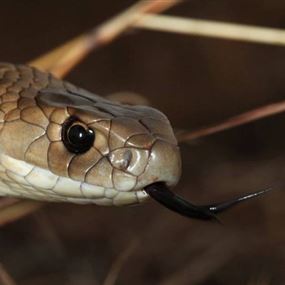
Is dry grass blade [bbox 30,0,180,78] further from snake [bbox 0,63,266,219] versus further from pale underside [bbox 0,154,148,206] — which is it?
pale underside [bbox 0,154,148,206]

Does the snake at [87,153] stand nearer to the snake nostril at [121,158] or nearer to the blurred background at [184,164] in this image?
the snake nostril at [121,158]

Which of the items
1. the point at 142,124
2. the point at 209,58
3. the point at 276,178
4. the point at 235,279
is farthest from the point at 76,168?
the point at 209,58

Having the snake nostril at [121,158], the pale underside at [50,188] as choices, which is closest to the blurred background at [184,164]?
Result: the pale underside at [50,188]

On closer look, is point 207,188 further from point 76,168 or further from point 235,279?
point 76,168

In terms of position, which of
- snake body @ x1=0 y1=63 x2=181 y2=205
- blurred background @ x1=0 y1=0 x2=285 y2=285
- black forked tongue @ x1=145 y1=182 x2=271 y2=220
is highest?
snake body @ x1=0 y1=63 x2=181 y2=205

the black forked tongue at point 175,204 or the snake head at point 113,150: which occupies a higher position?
the snake head at point 113,150

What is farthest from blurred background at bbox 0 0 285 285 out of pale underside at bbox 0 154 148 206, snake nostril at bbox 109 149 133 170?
snake nostril at bbox 109 149 133 170

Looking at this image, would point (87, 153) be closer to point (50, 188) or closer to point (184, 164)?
point (50, 188)
